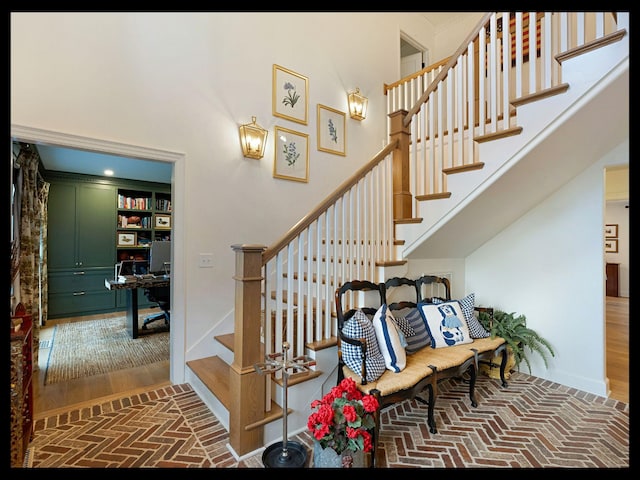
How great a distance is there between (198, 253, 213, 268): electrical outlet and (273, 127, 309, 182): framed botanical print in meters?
1.14

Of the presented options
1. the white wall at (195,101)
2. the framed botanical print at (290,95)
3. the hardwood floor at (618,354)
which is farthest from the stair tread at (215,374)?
the hardwood floor at (618,354)

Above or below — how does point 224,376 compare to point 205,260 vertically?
below

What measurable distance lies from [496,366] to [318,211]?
2309 millimetres

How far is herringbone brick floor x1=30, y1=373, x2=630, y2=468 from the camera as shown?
1.80m

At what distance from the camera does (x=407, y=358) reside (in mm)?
2355

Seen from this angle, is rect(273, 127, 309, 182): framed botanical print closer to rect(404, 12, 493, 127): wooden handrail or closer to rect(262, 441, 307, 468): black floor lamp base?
rect(404, 12, 493, 127): wooden handrail

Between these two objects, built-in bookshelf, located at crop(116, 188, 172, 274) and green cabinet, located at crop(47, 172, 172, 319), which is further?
built-in bookshelf, located at crop(116, 188, 172, 274)

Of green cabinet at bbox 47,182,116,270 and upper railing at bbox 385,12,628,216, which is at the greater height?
upper railing at bbox 385,12,628,216

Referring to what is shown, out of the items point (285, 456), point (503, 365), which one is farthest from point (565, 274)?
point (285, 456)

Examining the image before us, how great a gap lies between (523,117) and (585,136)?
51cm

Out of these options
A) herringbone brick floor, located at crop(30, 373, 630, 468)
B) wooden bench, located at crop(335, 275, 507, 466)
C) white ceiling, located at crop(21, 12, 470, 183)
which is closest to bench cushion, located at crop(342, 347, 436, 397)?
wooden bench, located at crop(335, 275, 507, 466)

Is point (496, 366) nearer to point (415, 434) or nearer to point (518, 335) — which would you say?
point (518, 335)

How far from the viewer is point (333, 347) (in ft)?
7.43

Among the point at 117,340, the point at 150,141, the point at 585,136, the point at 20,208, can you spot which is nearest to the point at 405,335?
the point at 585,136
